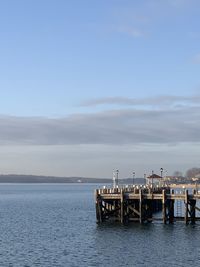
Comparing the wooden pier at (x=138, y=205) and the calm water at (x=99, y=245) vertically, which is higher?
the wooden pier at (x=138, y=205)

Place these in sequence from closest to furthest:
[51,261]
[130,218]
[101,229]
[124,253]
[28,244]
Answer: [51,261]
[124,253]
[28,244]
[101,229]
[130,218]

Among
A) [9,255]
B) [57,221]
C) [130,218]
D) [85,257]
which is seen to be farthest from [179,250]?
[57,221]

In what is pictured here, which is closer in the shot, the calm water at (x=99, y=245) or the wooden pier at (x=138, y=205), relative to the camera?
the calm water at (x=99, y=245)

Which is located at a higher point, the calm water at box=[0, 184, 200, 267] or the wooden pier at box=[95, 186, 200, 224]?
the wooden pier at box=[95, 186, 200, 224]

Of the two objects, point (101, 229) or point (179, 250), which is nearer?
point (179, 250)

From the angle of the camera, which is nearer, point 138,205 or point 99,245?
point 99,245

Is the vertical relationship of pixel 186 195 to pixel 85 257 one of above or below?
above

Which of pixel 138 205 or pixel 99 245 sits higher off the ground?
pixel 138 205

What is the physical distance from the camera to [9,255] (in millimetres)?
49531

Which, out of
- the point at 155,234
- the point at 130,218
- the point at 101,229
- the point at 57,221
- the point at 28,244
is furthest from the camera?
the point at 57,221

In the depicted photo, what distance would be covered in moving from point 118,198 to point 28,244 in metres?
16.6

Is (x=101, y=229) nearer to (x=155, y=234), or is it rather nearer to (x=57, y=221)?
(x=155, y=234)

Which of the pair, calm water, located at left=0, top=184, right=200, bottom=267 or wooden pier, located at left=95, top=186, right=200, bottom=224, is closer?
calm water, located at left=0, top=184, right=200, bottom=267

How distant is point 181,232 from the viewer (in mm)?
61344
